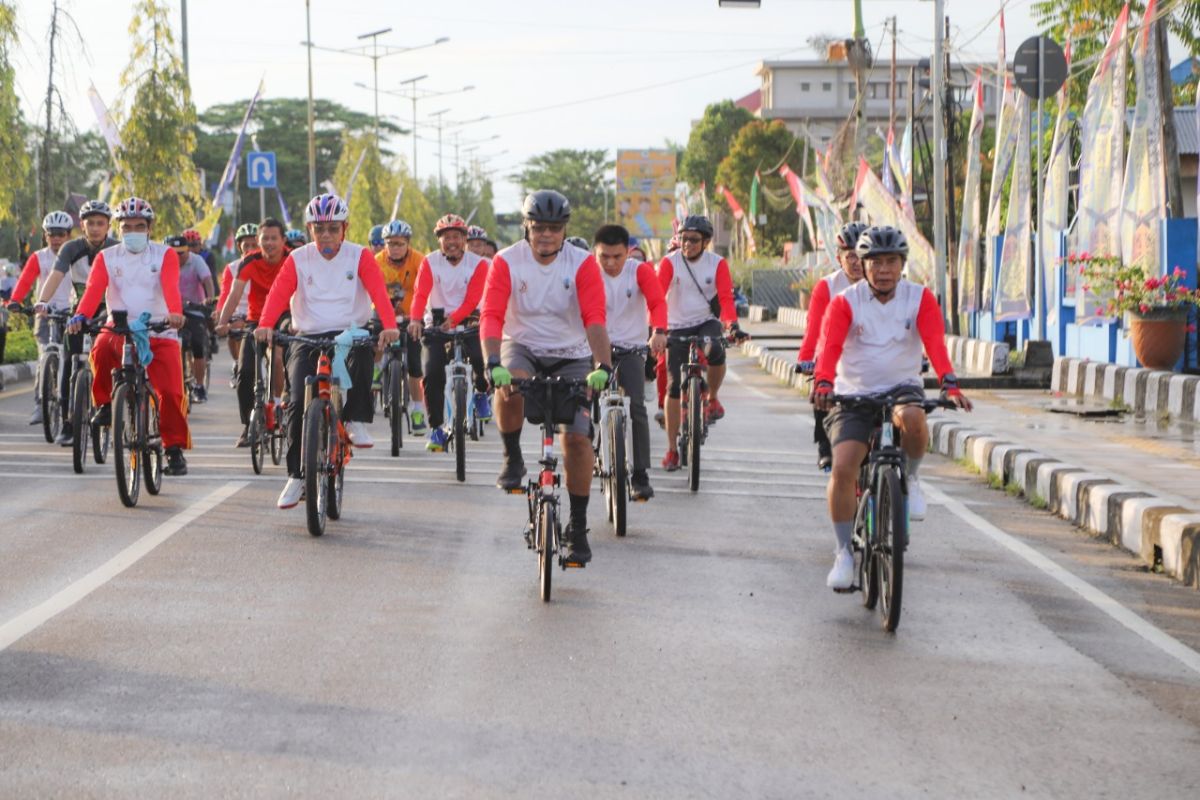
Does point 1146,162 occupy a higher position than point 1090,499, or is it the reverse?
point 1146,162

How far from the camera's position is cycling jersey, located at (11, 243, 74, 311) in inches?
581

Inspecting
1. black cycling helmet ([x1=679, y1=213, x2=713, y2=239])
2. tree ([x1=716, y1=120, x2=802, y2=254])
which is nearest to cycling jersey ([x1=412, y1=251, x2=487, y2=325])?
black cycling helmet ([x1=679, y1=213, x2=713, y2=239])

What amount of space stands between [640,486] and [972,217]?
1887cm

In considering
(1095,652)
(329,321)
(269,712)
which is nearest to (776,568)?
(1095,652)

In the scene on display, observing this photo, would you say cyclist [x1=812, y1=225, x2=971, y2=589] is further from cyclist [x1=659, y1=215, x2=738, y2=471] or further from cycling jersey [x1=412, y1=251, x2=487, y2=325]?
cycling jersey [x1=412, y1=251, x2=487, y2=325]

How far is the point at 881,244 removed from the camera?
8.09 m

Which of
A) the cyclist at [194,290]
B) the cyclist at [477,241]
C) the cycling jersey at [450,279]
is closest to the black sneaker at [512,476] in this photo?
the cycling jersey at [450,279]

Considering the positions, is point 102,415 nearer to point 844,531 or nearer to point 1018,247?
point 844,531

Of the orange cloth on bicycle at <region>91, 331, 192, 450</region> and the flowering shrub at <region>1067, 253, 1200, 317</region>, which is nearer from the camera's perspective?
the orange cloth on bicycle at <region>91, 331, 192, 450</region>

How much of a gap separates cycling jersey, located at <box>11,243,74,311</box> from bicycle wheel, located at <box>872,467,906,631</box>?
8.81m

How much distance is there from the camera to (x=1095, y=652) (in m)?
7.18

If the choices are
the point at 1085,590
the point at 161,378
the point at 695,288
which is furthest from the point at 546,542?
the point at 695,288

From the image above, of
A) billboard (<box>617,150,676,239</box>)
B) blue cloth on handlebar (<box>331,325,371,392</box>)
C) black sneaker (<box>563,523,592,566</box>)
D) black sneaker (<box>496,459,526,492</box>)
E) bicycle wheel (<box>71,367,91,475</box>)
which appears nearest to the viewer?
black sneaker (<box>563,523,592,566</box>)

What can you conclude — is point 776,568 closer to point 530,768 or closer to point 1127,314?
point 530,768
